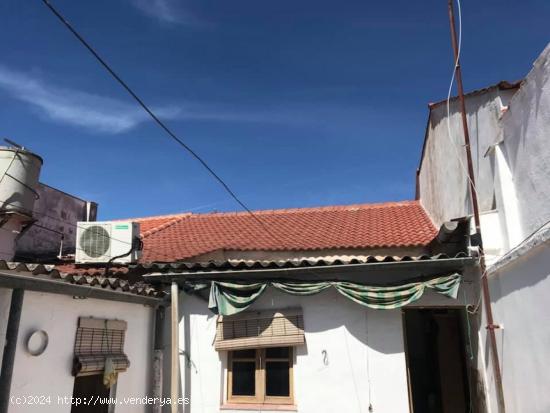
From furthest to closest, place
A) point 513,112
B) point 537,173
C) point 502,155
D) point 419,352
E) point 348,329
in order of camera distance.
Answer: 1. point 419,352
2. point 348,329
3. point 502,155
4. point 513,112
5. point 537,173

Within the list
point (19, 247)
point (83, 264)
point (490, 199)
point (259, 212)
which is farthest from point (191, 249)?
point (490, 199)

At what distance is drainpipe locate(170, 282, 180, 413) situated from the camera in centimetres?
723

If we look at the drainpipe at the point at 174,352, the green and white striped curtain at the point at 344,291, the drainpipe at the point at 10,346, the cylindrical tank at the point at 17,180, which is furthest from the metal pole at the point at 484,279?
the cylindrical tank at the point at 17,180

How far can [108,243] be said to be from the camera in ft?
29.7

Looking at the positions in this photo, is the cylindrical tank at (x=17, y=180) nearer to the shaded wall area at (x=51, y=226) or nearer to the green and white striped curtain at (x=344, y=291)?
the shaded wall area at (x=51, y=226)

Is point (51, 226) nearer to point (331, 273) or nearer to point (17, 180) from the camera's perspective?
point (17, 180)

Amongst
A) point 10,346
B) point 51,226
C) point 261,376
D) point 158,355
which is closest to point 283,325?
point 261,376

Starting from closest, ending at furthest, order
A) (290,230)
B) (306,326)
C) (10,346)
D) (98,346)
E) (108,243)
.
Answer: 1. (10,346)
2. (98,346)
3. (306,326)
4. (108,243)
5. (290,230)

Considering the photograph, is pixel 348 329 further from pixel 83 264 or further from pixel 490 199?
pixel 83 264

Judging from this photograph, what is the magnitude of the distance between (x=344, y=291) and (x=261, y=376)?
2021mm

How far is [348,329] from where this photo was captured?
287 inches

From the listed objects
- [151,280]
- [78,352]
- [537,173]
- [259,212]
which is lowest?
[78,352]

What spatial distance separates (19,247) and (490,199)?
36.7 feet

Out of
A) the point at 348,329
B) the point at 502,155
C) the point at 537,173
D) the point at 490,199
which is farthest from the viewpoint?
the point at 348,329
